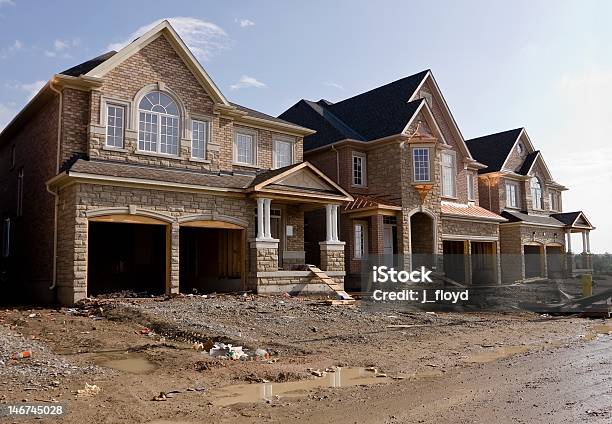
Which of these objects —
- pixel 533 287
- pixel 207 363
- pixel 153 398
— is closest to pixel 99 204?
pixel 207 363

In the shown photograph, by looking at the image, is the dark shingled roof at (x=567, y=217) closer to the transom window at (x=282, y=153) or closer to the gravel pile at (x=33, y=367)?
the transom window at (x=282, y=153)

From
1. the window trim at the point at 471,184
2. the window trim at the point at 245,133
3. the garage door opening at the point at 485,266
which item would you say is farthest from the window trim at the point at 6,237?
the window trim at the point at 471,184

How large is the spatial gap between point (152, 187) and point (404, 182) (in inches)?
476

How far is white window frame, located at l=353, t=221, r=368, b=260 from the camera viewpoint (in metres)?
25.3

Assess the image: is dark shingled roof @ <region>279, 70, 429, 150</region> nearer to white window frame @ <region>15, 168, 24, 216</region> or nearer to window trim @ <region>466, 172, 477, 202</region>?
window trim @ <region>466, 172, 477, 202</region>

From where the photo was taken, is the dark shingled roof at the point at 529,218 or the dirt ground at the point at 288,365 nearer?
the dirt ground at the point at 288,365

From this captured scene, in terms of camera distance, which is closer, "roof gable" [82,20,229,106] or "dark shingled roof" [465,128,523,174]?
"roof gable" [82,20,229,106]

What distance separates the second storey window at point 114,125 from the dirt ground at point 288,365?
18.5 feet

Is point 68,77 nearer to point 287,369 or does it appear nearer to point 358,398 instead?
point 287,369

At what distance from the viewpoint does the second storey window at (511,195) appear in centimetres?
3425

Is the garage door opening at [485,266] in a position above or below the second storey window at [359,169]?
below

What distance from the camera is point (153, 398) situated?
7656 millimetres

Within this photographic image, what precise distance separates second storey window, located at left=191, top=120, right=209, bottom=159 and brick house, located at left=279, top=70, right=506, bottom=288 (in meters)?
7.40

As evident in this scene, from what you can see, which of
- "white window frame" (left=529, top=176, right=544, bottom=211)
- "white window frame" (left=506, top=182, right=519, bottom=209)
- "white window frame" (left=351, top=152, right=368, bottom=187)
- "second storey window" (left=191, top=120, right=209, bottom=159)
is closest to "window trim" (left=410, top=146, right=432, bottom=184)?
"white window frame" (left=351, top=152, right=368, bottom=187)
